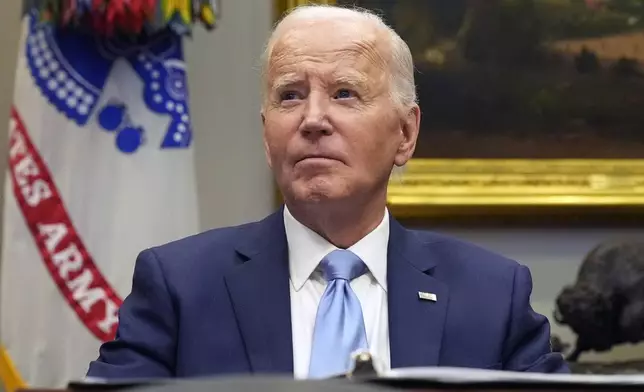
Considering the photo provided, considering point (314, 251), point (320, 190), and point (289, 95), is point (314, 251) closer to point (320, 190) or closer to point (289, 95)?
point (320, 190)

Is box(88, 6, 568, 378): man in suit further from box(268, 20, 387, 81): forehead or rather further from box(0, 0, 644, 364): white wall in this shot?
box(0, 0, 644, 364): white wall

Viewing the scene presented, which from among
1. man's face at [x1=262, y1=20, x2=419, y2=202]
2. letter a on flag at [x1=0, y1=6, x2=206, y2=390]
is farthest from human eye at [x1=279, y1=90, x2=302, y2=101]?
letter a on flag at [x1=0, y1=6, x2=206, y2=390]

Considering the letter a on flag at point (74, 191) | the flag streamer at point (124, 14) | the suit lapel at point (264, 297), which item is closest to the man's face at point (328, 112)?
→ the suit lapel at point (264, 297)

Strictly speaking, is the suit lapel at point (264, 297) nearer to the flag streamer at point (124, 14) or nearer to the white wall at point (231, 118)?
the flag streamer at point (124, 14)

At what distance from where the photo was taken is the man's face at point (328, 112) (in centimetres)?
172

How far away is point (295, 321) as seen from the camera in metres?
1.70

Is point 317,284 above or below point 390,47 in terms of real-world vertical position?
below

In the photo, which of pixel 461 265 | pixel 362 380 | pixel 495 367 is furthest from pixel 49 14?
pixel 362 380

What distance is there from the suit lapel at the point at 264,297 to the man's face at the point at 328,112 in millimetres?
110

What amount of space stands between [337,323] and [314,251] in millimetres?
204

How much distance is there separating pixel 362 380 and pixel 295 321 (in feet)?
2.44

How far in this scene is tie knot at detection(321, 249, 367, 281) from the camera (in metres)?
1.73

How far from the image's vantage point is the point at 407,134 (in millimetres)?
1921

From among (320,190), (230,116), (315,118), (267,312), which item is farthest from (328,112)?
(230,116)
